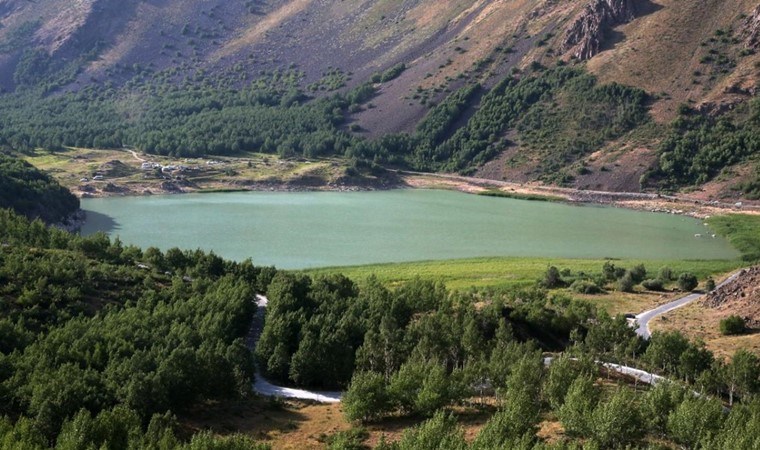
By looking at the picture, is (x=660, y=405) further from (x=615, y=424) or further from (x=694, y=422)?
(x=615, y=424)

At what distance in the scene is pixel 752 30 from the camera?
470 ft

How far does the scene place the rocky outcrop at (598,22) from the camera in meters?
162

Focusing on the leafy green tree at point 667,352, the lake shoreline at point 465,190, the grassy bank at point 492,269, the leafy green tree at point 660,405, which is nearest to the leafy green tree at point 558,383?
the leafy green tree at point 660,405

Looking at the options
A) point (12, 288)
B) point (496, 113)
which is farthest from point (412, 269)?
point (496, 113)

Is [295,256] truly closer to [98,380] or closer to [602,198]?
[98,380]

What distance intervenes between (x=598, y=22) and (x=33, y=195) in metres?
119

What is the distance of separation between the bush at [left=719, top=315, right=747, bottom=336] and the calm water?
32.6 metres

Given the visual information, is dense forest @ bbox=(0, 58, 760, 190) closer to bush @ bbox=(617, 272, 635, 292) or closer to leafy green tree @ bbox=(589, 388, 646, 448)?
bush @ bbox=(617, 272, 635, 292)

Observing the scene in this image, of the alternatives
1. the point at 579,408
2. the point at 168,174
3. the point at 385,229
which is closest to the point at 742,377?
the point at 579,408

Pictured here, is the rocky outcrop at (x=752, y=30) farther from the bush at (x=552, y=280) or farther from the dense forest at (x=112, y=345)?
the dense forest at (x=112, y=345)

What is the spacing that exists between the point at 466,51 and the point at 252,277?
139 m

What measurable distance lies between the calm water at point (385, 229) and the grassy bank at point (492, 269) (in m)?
3.50

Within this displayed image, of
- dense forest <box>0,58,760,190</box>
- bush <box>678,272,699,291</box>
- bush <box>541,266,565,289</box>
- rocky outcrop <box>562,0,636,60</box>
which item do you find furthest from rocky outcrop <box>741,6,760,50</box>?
bush <box>541,266,565,289</box>

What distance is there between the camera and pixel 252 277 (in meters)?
58.8
